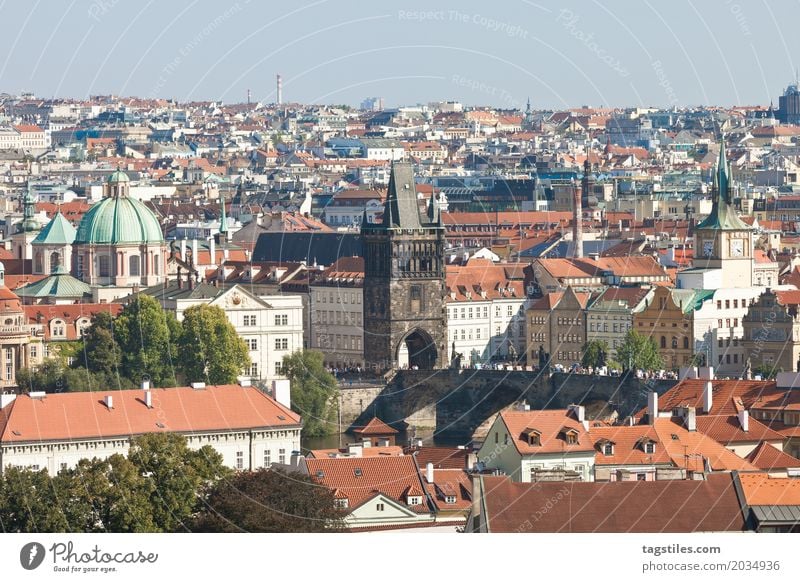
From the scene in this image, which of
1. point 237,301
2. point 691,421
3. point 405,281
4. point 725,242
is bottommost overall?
point 691,421

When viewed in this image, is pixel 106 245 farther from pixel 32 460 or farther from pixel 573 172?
pixel 573 172

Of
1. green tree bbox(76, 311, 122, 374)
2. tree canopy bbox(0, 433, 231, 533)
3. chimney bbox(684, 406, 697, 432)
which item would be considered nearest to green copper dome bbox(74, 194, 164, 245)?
green tree bbox(76, 311, 122, 374)

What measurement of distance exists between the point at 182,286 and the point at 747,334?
1571 centimetres

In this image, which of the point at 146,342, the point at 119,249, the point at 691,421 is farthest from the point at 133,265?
the point at 691,421

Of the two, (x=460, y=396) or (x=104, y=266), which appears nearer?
(x=460, y=396)

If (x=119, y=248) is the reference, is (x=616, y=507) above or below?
below

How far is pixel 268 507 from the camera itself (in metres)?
41.8

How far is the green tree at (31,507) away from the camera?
4181 cm

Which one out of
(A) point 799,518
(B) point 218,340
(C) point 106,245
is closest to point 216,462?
(A) point 799,518

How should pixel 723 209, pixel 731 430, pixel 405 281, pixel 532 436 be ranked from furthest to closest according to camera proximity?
pixel 405 281 → pixel 723 209 → pixel 731 430 → pixel 532 436

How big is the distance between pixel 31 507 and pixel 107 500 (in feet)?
3.25

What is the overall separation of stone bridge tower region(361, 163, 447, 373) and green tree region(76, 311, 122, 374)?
9.64m

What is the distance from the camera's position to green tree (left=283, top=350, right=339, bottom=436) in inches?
3027
